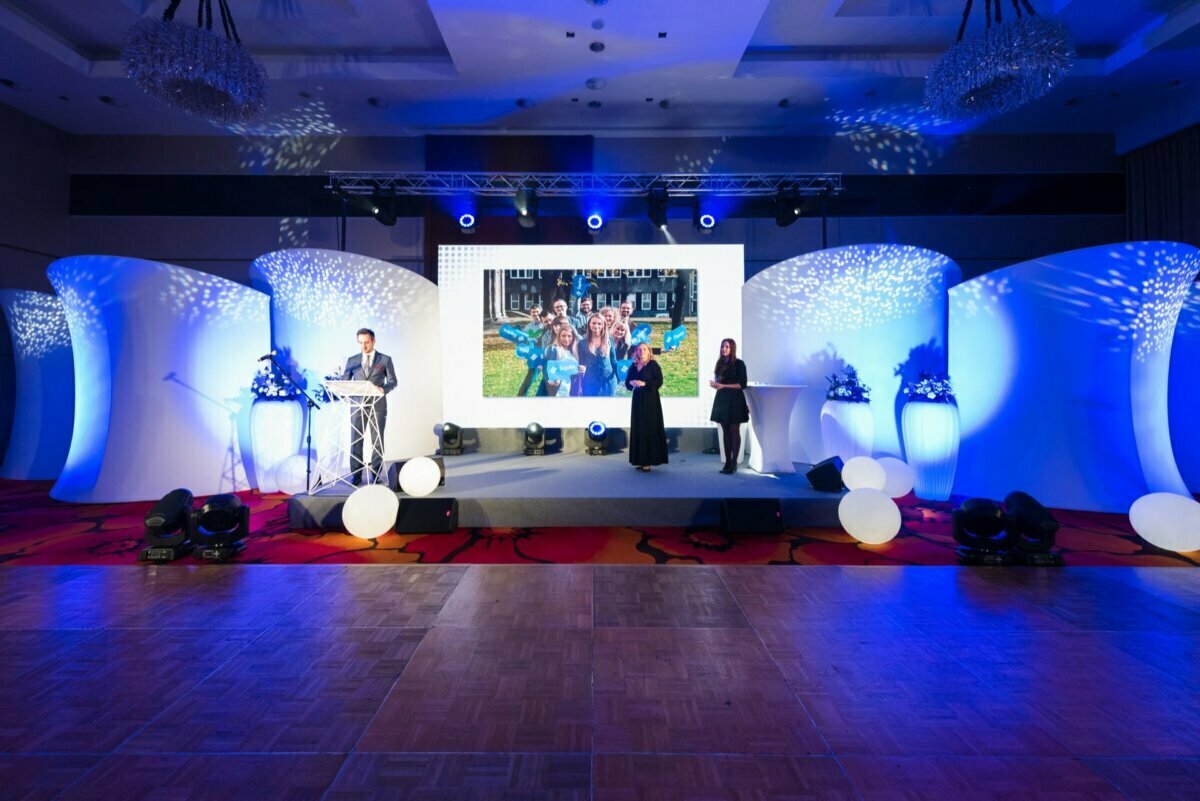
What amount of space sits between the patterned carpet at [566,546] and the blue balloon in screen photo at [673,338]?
3.31 m

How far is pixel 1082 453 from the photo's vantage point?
4.46 meters

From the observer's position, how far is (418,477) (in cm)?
418

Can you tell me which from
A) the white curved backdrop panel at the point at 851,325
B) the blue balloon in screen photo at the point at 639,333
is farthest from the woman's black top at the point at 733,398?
the blue balloon in screen photo at the point at 639,333

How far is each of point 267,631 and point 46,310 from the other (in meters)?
6.50

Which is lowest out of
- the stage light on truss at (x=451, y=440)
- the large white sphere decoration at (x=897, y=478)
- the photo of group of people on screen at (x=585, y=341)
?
the large white sphere decoration at (x=897, y=478)

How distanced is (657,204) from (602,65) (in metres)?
1.72

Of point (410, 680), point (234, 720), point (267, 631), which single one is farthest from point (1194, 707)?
point (267, 631)

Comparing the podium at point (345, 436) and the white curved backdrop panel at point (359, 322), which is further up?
the white curved backdrop panel at point (359, 322)

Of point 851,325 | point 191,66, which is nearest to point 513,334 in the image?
point 191,66

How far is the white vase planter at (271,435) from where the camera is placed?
5.09m

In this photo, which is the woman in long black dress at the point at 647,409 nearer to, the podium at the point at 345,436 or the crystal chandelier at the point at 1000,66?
the podium at the point at 345,436

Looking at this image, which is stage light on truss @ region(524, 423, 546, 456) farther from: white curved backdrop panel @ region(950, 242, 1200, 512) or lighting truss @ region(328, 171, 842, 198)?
white curved backdrop panel @ region(950, 242, 1200, 512)

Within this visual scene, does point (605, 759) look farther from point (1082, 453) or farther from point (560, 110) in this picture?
point (560, 110)

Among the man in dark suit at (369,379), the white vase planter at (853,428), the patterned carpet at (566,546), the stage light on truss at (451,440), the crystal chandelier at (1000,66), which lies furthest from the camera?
the stage light on truss at (451,440)
